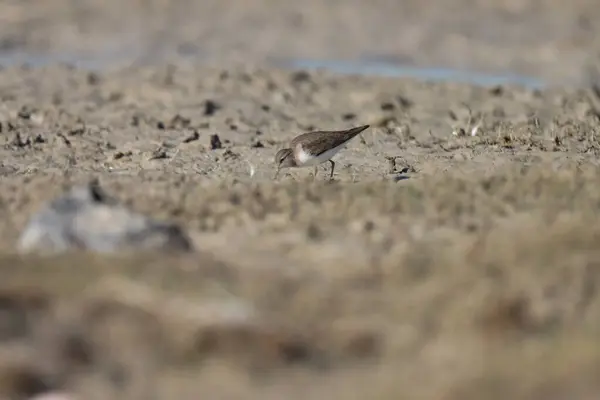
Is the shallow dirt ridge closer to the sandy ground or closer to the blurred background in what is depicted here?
the sandy ground

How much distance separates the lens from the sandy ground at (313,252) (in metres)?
6.95

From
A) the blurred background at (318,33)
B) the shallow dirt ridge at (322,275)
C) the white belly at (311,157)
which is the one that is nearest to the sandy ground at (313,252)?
the shallow dirt ridge at (322,275)

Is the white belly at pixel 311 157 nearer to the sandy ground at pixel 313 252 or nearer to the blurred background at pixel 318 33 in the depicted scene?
the sandy ground at pixel 313 252

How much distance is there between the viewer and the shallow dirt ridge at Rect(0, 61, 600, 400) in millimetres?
6871

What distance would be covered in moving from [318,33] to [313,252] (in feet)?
52.6

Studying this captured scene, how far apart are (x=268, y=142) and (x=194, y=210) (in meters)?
4.10

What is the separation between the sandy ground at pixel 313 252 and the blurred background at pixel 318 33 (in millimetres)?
4598

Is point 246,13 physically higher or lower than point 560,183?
higher

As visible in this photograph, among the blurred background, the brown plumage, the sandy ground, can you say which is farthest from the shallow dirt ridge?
the blurred background

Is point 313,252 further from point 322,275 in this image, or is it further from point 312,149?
point 312,149

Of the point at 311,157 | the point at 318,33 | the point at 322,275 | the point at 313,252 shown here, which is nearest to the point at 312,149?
the point at 311,157

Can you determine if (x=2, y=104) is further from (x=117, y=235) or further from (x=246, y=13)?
(x=246, y=13)

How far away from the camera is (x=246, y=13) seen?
2616 centimetres

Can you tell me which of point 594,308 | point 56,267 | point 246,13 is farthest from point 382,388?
point 246,13
